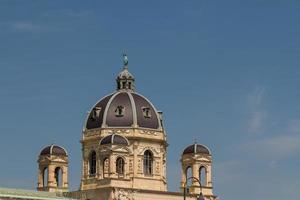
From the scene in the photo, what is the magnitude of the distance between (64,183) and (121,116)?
571 inches

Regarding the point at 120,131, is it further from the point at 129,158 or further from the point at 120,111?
the point at 129,158

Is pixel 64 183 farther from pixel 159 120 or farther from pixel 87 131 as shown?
pixel 159 120

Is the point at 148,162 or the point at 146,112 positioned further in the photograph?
the point at 146,112

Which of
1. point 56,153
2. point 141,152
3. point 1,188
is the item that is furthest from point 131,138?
point 1,188

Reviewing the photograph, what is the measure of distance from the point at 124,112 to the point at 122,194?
15519mm

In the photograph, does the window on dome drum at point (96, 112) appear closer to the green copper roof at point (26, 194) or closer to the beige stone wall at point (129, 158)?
the beige stone wall at point (129, 158)

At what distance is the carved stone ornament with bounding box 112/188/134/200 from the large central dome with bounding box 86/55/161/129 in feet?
41.2

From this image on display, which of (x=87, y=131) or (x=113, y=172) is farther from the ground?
(x=87, y=131)

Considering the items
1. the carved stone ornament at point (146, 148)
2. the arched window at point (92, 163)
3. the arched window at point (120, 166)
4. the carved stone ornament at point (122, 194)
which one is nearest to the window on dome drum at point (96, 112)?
the arched window at point (92, 163)

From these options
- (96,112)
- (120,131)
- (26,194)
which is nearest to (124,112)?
(120,131)

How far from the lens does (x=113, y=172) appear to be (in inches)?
5477

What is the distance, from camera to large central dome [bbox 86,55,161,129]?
148750mm

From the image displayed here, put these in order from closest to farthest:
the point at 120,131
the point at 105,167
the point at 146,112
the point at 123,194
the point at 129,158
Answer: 1. the point at 123,194
2. the point at 105,167
3. the point at 129,158
4. the point at 120,131
5. the point at 146,112

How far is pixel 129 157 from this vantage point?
145000 mm
